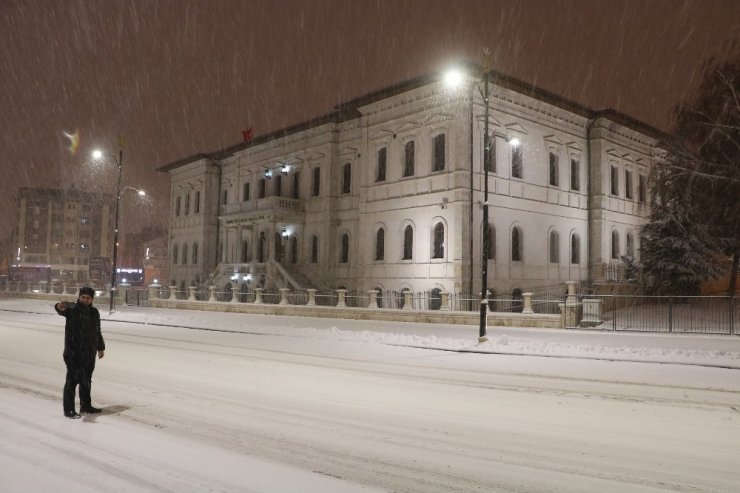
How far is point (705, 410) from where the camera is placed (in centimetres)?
889

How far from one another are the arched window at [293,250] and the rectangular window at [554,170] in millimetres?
18936

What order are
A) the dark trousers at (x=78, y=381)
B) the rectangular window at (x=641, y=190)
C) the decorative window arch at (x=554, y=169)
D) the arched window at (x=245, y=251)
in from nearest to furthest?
the dark trousers at (x=78, y=381)
the decorative window arch at (x=554, y=169)
the rectangular window at (x=641, y=190)
the arched window at (x=245, y=251)

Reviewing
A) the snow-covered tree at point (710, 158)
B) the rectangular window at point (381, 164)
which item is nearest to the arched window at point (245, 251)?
the rectangular window at point (381, 164)

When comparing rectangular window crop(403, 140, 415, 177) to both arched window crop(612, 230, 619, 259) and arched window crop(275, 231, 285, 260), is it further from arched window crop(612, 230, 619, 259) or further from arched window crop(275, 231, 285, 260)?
arched window crop(612, 230, 619, 259)

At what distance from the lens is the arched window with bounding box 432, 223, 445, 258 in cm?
3359

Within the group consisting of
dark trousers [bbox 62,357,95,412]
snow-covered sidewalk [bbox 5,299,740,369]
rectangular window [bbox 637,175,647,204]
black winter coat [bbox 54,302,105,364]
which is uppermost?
rectangular window [bbox 637,175,647,204]

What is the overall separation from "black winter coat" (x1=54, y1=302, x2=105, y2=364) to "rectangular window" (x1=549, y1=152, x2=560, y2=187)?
110ft

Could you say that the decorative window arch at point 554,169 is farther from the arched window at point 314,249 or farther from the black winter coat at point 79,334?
the black winter coat at point 79,334

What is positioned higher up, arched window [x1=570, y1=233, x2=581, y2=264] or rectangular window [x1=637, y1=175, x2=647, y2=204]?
rectangular window [x1=637, y1=175, x2=647, y2=204]

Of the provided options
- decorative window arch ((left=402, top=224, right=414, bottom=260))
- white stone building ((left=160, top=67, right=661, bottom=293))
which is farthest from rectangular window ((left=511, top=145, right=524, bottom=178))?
decorative window arch ((left=402, top=224, right=414, bottom=260))

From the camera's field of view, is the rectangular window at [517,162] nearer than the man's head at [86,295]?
No

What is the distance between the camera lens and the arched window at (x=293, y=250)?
45.2m

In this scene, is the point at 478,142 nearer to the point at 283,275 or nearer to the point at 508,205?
the point at 508,205

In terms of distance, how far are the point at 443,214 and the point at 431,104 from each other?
6.39 meters
